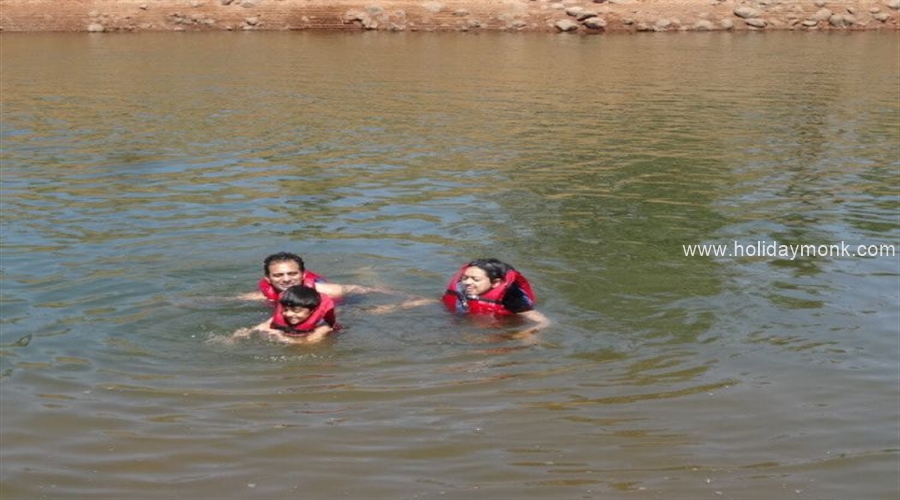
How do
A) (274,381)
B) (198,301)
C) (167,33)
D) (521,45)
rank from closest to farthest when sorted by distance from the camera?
1. (274,381)
2. (198,301)
3. (521,45)
4. (167,33)

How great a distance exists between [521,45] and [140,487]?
28755mm

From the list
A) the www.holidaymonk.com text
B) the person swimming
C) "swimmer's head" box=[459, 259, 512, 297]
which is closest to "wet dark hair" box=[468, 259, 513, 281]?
"swimmer's head" box=[459, 259, 512, 297]

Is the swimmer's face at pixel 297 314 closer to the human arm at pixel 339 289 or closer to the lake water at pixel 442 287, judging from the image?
the lake water at pixel 442 287

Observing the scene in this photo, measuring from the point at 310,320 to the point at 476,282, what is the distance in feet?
5.04

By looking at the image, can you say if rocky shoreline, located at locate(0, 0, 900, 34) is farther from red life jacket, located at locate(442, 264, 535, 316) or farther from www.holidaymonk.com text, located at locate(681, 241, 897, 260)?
red life jacket, located at locate(442, 264, 535, 316)

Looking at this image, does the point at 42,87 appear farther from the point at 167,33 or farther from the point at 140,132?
the point at 167,33

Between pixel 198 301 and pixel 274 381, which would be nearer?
pixel 274 381

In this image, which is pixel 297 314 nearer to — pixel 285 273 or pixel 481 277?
pixel 285 273

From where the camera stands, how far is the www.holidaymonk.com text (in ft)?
41.3

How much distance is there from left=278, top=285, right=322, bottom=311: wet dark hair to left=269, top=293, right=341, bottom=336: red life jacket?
6 cm

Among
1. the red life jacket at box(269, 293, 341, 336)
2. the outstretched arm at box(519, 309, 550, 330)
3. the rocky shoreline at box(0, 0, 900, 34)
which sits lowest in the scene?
the outstretched arm at box(519, 309, 550, 330)

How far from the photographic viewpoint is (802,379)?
29.4ft

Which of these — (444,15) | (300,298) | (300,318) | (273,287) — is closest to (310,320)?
(300,318)

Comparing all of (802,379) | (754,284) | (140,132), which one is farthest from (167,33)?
(802,379)
